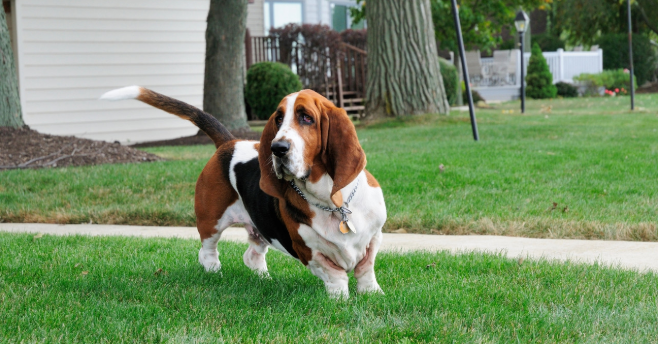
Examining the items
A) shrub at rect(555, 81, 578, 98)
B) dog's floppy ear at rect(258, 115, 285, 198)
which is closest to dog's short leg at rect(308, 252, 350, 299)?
dog's floppy ear at rect(258, 115, 285, 198)

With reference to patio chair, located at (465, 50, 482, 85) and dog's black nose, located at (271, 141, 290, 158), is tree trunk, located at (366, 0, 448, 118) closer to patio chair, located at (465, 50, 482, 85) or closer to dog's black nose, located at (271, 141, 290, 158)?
dog's black nose, located at (271, 141, 290, 158)

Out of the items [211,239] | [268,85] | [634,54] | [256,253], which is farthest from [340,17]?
[211,239]

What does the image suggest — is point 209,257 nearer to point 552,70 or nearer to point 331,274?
point 331,274

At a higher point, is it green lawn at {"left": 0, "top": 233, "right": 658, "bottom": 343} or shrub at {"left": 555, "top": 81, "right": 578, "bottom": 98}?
shrub at {"left": 555, "top": 81, "right": 578, "bottom": 98}

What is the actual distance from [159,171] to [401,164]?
2.79m

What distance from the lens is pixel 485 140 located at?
10.6 m

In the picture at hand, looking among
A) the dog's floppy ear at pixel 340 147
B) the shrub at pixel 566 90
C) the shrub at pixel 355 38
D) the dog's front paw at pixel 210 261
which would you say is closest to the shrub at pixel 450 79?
the shrub at pixel 355 38

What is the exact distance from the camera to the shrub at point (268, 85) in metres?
17.8

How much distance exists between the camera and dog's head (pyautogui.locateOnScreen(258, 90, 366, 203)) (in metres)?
3.05

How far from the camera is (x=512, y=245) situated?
504cm

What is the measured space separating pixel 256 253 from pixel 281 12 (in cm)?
2254

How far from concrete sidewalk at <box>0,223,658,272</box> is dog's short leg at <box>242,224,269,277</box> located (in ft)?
3.50

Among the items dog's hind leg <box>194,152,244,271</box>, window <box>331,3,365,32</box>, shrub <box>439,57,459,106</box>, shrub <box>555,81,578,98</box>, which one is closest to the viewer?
dog's hind leg <box>194,152,244,271</box>

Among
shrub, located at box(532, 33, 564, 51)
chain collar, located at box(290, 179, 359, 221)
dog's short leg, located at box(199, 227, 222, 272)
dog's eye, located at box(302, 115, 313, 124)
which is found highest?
shrub, located at box(532, 33, 564, 51)
